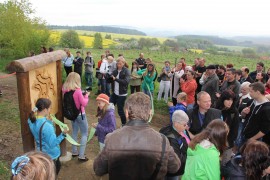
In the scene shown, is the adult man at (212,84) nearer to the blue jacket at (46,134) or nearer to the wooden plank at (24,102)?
the blue jacket at (46,134)

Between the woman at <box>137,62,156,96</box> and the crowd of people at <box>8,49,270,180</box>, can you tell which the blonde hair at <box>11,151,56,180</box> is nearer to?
the crowd of people at <box>8,49,270,180</box>

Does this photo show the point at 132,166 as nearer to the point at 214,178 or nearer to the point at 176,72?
the point at 214,178

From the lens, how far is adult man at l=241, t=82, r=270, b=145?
451 centimetres

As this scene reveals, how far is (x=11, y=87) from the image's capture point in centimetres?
1161

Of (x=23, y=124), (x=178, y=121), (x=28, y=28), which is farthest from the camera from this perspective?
(x=28, y=28)

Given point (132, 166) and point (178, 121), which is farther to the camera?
point (178, 121)

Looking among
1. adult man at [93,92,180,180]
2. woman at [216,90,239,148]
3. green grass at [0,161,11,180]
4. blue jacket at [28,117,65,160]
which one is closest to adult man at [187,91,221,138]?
woman at [216,90,239,148]

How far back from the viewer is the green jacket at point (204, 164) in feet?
9.97

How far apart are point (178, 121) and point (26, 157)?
6.99 feet

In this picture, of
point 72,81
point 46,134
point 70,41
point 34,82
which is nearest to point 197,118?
point 72,81

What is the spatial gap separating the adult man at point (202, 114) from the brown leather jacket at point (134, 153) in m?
2.05

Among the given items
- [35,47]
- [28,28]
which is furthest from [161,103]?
[28,28]

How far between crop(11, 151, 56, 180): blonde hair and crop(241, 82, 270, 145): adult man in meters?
3.95

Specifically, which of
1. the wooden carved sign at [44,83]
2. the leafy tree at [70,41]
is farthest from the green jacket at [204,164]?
the leafy tree at [70,41]
